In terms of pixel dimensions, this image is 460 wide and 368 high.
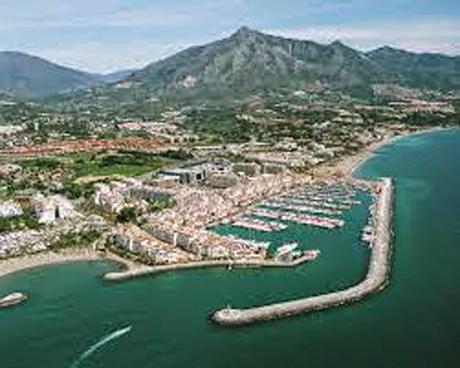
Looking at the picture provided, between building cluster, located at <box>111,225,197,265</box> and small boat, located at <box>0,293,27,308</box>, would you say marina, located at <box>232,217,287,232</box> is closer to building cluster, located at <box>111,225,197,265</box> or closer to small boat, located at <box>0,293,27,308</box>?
building cluster, located at <box>111,225,197,265</box>

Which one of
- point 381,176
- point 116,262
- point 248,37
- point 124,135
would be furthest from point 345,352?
point 248,37

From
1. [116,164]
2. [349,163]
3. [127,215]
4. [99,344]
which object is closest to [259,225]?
[127,215]

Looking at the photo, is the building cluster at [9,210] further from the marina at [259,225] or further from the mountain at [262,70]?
the mountain at [262,70]

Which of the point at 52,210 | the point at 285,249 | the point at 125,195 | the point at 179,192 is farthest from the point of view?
the point at 125,195

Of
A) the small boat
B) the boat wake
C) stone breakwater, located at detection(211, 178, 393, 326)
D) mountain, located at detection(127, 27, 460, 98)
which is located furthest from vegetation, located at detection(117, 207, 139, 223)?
mountain, located at detection(127, 27, 460, 98)

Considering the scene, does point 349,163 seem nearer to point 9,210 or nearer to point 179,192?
point 179,192

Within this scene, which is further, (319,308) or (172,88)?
(172,88)

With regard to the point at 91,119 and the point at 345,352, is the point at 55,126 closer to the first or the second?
the point at 91,119
